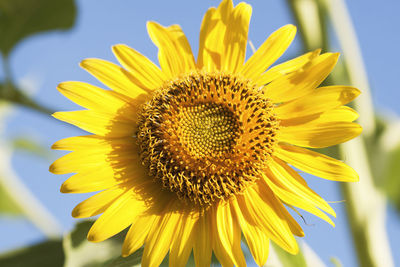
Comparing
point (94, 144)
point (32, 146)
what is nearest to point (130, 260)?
point (94, 144)

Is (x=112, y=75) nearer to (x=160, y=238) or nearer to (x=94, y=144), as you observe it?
(x=94, y=144)

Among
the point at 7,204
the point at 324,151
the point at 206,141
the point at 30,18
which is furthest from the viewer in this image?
the point at 7,204

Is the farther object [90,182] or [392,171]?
[392,171]

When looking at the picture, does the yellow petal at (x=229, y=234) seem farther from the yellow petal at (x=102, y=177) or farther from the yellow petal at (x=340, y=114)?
the yellow petal at (x=340, y=114)

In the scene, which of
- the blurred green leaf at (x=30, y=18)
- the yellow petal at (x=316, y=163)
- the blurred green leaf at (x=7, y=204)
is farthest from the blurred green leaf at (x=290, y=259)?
the blurred green leaf at (x=7, y=204)

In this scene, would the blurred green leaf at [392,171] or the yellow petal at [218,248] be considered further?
the blurred green leaf at [392,171]
